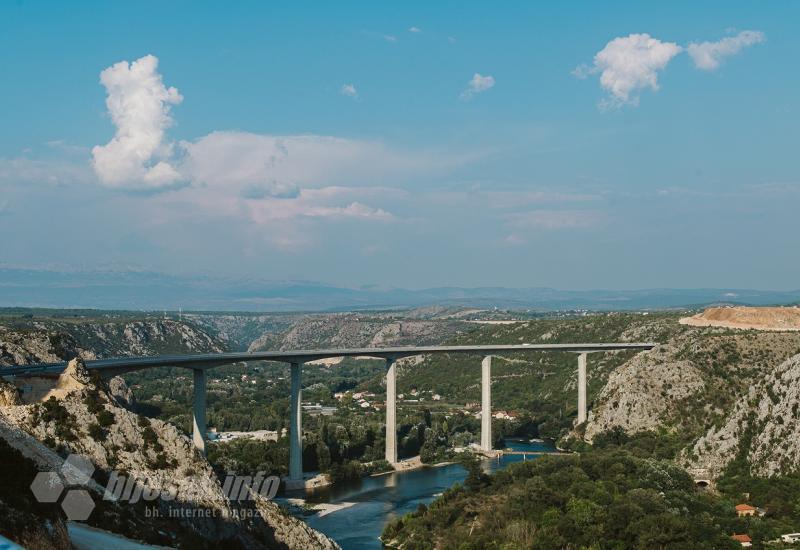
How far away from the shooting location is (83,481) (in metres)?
23.2

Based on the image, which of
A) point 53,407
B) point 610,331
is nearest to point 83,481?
point 53,407

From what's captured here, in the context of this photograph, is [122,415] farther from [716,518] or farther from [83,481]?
[716,518]

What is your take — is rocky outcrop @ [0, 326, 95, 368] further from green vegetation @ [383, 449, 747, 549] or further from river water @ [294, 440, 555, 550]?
green vegetation @ [383, 449, 747, 549]

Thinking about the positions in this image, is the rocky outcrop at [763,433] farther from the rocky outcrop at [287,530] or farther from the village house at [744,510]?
the rocky outcrop at [287,530]

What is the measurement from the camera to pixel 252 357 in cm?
6512

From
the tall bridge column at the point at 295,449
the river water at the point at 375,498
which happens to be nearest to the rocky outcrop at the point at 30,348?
the tall bridge column at the point at 295,449

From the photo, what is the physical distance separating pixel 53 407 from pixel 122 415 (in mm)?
2205

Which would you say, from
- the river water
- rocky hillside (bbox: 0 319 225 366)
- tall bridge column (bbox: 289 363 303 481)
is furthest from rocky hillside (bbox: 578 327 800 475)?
rocky hillside (bbox: 0 319 225 366)

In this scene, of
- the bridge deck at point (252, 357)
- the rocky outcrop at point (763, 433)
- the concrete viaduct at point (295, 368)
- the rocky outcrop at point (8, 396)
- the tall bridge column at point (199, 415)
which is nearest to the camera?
the rocky outcrop at point (8, 396)

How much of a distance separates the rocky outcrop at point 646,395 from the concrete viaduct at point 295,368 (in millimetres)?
5837

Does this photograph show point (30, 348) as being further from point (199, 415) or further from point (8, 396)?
point (8, 396)

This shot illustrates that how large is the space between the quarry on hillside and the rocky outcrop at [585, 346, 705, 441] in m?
24.8

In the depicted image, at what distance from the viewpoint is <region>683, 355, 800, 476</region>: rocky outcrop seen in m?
49.8

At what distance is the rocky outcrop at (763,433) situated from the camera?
49.8m
